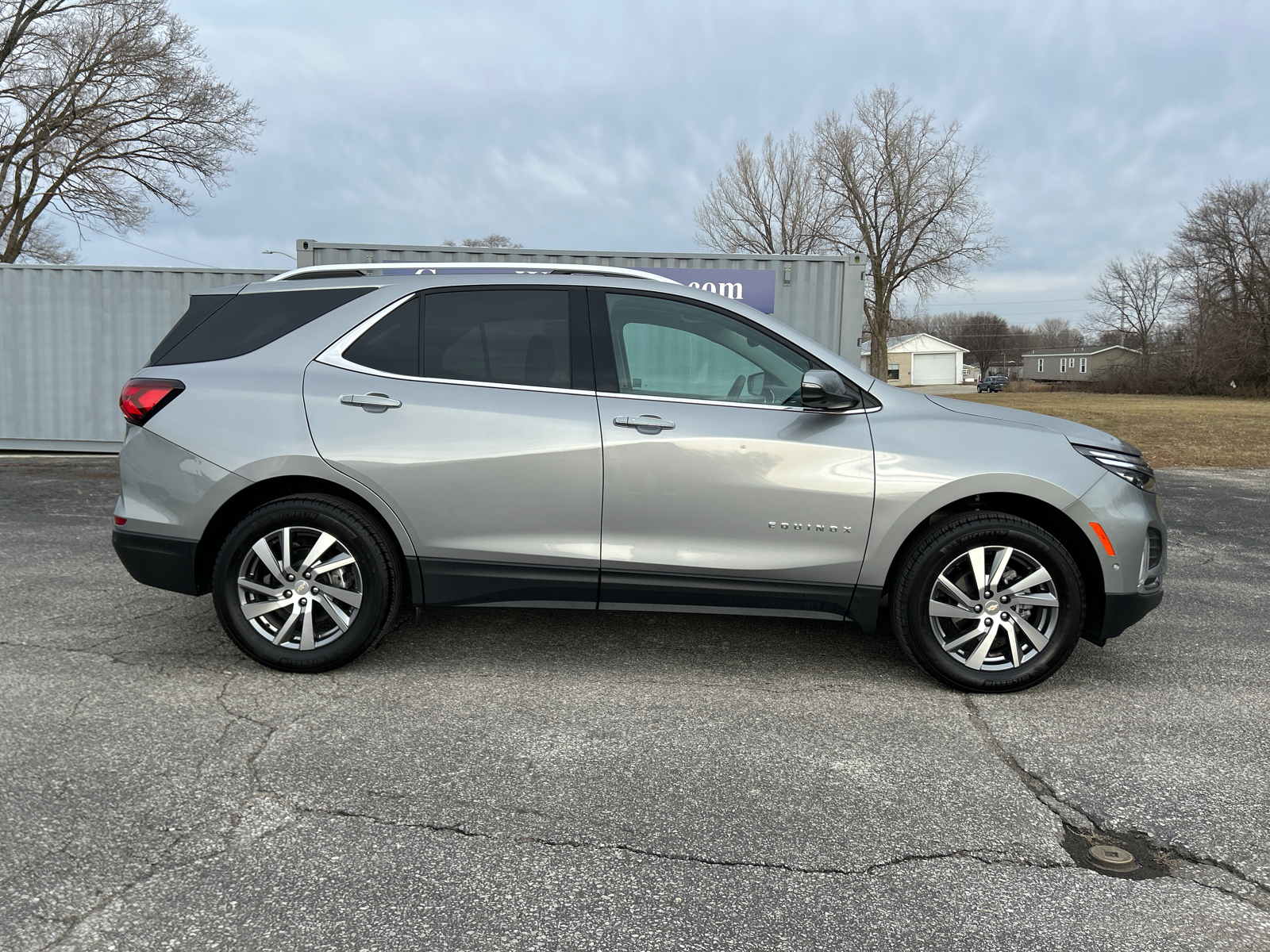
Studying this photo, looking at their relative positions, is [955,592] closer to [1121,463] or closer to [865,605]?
[865,605]

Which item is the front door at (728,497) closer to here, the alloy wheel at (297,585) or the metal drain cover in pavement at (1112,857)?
the alloy wheel at (297,585)

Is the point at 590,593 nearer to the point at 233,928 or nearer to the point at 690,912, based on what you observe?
the point at 690,912

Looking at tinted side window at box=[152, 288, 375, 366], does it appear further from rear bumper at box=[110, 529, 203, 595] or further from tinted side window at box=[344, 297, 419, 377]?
rear bumper at box=[110, 529, 203, 595]

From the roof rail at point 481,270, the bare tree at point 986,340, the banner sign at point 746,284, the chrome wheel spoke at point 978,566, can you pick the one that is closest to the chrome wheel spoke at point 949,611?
the chrome wheel spoke at point 978,566

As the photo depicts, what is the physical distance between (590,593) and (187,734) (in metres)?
1.65

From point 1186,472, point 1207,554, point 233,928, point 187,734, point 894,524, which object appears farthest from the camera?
point 1186,472

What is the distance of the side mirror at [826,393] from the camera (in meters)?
3.66

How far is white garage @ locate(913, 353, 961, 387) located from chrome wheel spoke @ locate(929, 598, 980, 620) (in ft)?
318

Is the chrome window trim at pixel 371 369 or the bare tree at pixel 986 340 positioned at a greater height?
the bare tree at pixel 986 340

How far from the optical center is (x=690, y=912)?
2244mm

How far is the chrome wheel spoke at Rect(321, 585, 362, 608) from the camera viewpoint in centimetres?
380

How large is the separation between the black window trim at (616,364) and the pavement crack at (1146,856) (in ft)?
5.53

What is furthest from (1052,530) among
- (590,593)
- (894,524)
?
(590,593)

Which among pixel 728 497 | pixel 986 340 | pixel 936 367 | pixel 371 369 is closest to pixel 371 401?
pixel 371 369
